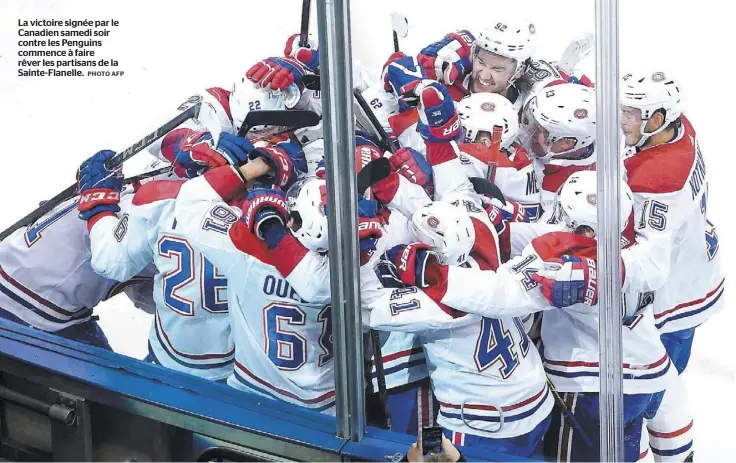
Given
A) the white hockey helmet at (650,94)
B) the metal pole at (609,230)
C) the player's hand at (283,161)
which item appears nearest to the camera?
the metal pole at (609,230)

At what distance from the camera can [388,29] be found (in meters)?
2.09

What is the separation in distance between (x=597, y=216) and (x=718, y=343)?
420 millimetres

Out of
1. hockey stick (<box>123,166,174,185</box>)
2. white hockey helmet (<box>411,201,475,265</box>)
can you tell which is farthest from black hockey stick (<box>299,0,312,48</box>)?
white hockey helmet (<box>411,201,475,265</box>)

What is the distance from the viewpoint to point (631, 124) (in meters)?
1.70

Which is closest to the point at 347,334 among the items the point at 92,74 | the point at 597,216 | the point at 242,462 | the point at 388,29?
the point at 242,462

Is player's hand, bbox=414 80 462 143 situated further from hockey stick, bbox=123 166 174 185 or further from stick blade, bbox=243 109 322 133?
hockey stick, bbox=123 166 174 185

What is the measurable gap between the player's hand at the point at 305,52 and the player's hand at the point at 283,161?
0.65 feet

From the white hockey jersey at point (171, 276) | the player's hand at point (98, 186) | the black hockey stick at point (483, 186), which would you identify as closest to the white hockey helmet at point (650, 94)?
the black hockey stick at point (483, 186)

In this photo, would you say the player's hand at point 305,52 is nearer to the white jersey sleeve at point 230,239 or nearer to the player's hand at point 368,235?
the white jersey sleeve at point 230,239

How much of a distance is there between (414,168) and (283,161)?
0.95 feet

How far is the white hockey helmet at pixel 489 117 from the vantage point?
1979 mm

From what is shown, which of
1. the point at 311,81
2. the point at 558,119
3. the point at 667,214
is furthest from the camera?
the point at 311,81

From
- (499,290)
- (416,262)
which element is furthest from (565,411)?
→ (416,262)

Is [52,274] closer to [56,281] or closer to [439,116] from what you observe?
[56,281]
